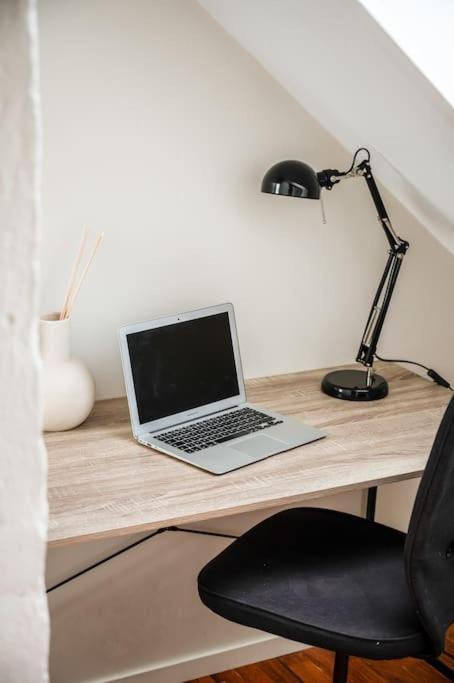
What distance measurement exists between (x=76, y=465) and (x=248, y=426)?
38 cm

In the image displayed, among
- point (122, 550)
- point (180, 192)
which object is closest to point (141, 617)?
point (122, 550)

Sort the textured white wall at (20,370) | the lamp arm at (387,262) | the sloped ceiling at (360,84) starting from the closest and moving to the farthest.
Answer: the textured white wall at (20,370), the sloped ceiling at (360,84), the lamp arm at (387,262)

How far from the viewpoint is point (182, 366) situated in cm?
175

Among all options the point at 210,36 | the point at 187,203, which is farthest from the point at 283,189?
the point at 210,36

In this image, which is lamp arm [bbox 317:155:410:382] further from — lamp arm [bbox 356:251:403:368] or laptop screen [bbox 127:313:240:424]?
laptop screen [bbox 127:313:240:424]

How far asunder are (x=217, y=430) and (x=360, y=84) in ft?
2.50

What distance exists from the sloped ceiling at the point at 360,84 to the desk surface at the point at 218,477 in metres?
0.53

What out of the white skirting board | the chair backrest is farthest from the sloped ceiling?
the white skirting board

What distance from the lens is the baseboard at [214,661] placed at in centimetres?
205

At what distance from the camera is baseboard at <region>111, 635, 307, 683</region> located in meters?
2.05

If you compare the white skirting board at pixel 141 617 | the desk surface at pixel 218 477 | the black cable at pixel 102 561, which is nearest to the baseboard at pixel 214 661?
the white skirting board at pixel 141 617

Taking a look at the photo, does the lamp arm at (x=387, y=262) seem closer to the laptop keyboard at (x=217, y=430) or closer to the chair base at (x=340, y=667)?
the laptop keyboard at (x=217, y=430)

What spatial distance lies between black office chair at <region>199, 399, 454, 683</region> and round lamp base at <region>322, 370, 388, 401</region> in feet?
1.01

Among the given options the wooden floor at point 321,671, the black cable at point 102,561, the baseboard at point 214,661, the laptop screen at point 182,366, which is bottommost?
the wooden floor at point 321,671
